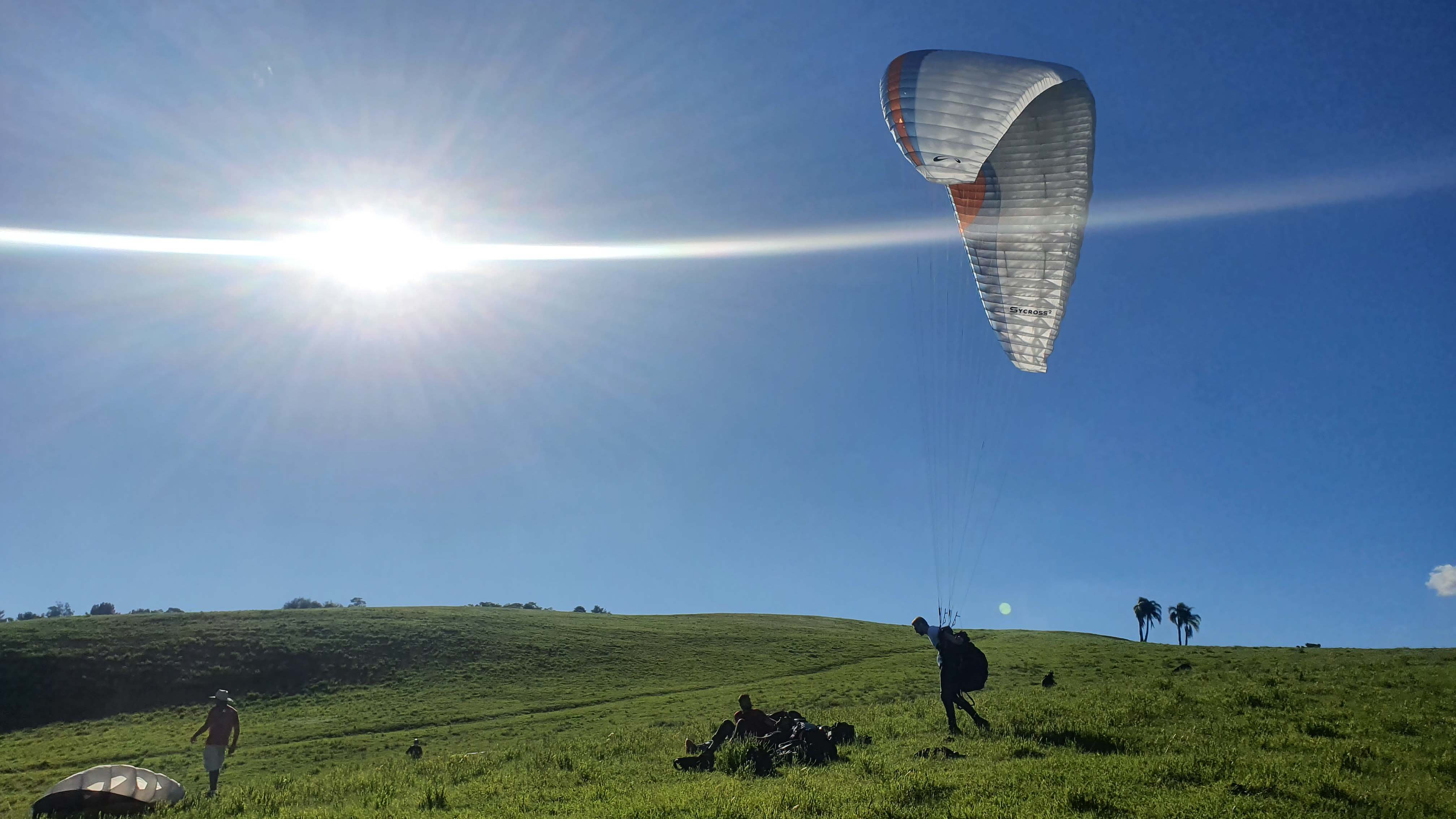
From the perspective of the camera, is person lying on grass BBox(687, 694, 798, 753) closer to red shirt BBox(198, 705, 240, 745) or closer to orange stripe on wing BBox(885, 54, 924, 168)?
red shirt BBox(198, 705, 240, 745)

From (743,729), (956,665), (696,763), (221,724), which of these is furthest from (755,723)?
(221,724)

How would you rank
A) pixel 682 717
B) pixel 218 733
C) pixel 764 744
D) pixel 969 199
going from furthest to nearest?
1. pixel 682 717
2. pixel 969 199
3. pixel 218 733
4. pixel 764 744

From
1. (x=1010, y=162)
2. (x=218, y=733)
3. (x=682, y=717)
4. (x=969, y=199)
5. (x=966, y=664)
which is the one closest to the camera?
(x=966, y=664)

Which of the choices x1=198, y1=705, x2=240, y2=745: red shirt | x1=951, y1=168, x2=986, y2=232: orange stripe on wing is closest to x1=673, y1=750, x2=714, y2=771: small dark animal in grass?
x1=198, y1=705, x2=240, y2=745: red shirt

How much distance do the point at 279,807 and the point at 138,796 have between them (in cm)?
199

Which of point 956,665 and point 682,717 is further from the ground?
point 956,665

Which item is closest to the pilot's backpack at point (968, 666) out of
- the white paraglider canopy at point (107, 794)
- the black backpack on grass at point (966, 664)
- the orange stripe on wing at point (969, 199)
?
the black backpack on grass at point (966, 664)

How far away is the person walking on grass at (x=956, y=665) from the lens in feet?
45.9

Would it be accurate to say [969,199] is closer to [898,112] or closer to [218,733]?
[898,112]

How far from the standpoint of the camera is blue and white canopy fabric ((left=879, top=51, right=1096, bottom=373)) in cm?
1672

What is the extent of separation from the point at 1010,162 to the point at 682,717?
22326 mm

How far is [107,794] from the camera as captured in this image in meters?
11.7

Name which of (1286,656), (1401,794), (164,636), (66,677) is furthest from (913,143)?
(164,636)

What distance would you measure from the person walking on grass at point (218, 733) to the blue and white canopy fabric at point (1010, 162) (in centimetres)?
1869
